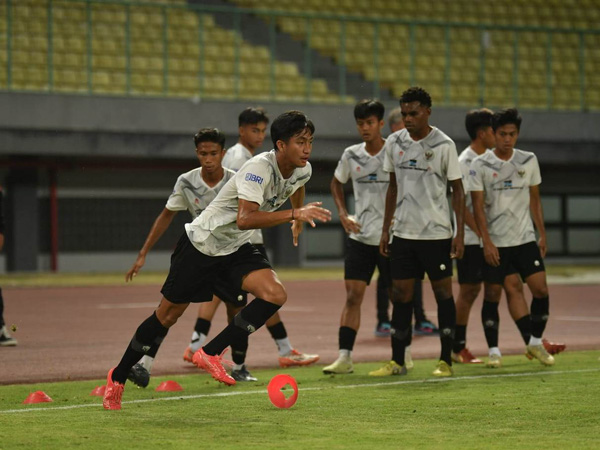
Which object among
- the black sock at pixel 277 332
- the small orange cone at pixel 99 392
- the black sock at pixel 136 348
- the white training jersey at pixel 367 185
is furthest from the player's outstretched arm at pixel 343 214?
the small orange cone at pixel 99 392

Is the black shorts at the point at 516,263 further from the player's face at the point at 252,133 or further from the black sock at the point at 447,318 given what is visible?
the player's face at the point at 252,133

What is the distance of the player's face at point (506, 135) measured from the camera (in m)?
10.1

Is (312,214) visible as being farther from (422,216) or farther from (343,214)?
(343,214)

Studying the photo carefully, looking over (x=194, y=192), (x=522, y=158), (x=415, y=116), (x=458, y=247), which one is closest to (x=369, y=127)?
(x=415, y=116)

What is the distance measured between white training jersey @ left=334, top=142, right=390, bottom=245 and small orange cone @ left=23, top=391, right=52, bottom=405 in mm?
3243

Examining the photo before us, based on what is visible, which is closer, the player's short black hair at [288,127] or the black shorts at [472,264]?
the player's short black hair at [288,127]

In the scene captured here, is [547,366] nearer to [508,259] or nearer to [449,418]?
[508,259]

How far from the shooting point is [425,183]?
9.21 metres

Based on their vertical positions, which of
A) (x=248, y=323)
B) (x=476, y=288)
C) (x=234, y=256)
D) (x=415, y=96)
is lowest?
(x=476, y=288)

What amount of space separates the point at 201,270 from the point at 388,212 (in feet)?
7.96

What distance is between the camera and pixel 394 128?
11.7m

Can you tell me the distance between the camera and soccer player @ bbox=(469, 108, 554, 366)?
1008 centimetres

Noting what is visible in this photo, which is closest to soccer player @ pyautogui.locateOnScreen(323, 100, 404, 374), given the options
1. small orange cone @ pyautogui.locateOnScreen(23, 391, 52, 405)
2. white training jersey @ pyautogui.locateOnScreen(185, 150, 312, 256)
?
white training jersey @ pyautogui.locateOnScreen(185, 150, 312, 256)

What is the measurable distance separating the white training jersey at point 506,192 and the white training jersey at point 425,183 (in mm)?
1017
